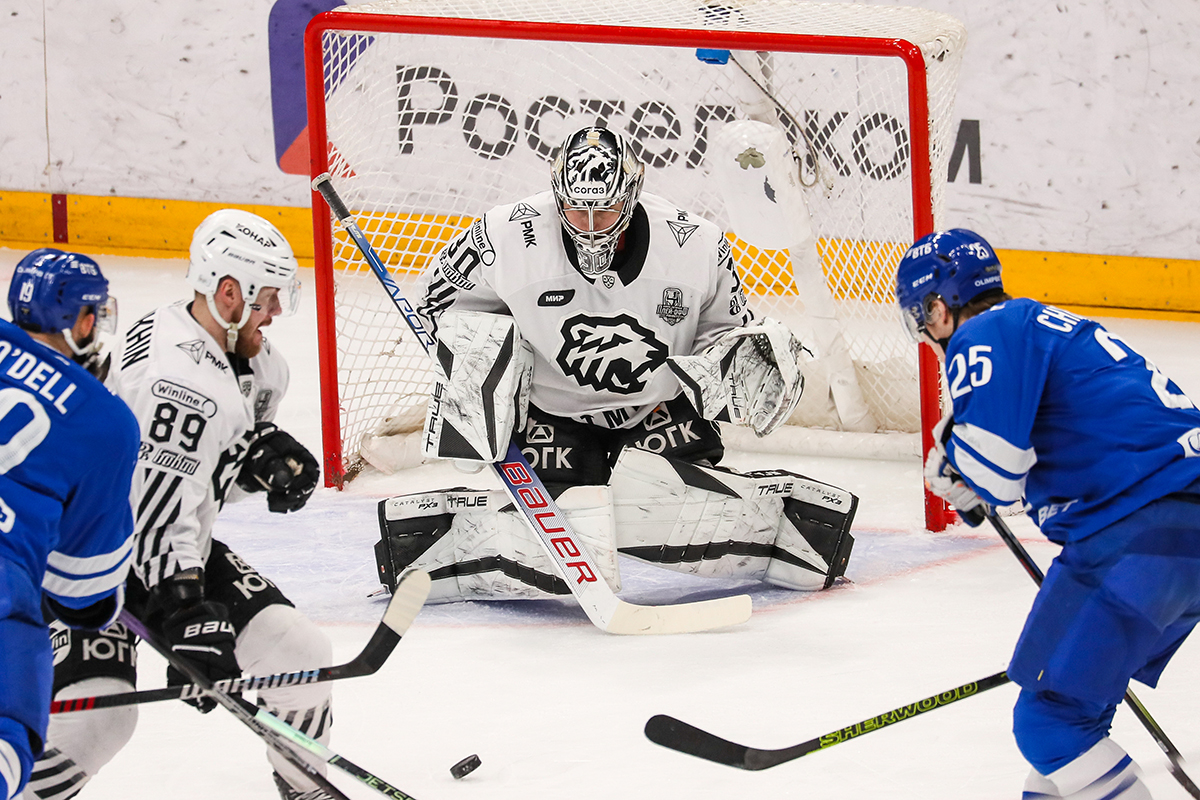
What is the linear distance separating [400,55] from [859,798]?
126 inches

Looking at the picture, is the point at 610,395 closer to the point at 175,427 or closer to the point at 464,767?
the point at 464,767

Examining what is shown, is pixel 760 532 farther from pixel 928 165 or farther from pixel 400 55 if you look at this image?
Answer: pixel 400 55

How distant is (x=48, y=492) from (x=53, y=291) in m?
0.31

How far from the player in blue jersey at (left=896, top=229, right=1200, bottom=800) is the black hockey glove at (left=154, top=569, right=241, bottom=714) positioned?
3.62 feet

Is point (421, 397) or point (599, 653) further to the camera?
point (421, 397)

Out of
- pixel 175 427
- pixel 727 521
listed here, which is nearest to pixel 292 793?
pixel 175 427

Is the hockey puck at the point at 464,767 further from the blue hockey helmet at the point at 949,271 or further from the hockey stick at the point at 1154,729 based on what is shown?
the blue hockey helmet at the point at 949,271

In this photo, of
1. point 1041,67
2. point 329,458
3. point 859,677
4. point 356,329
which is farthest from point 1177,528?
point 1041,67

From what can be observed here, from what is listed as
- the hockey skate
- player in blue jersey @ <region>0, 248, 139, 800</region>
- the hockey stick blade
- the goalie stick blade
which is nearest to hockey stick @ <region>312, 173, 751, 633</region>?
the goalie stick blade

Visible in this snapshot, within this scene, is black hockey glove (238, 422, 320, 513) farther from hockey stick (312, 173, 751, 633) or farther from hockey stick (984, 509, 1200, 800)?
hockey stick (984, 509, 1200, 800)

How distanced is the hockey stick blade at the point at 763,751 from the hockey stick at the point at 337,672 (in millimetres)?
450

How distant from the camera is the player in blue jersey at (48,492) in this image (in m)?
1.60

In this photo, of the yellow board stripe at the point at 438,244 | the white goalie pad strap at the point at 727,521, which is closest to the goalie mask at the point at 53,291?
the white goalie pad strap at the point at 727,521

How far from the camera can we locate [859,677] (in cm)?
284
